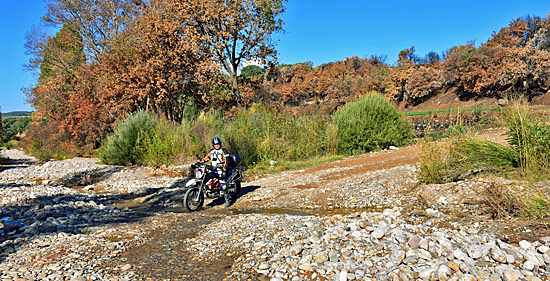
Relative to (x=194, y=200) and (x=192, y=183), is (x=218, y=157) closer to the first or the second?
(x=192, y=183)

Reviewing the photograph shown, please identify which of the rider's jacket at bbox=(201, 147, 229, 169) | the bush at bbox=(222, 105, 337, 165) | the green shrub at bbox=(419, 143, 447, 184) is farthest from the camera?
the bush at bbox=(222, 105, 337, 165)

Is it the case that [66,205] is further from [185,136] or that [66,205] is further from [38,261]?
[185,136]

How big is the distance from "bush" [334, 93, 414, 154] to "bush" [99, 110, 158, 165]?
326 inches

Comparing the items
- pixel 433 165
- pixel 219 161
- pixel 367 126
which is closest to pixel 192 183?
pixel 219 161

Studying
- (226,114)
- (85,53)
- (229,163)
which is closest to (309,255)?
(229,163)

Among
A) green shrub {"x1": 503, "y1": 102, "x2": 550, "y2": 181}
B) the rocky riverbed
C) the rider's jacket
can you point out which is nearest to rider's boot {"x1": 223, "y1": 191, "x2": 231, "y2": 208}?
the rocky riverbed

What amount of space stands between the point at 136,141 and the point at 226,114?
7221 mm

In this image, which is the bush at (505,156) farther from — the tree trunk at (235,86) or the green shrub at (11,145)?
the green shrub at (11,145)

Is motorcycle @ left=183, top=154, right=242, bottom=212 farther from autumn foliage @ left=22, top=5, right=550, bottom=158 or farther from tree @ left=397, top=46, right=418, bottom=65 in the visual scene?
tree @ left=397, top=46, right=418, bottom=65

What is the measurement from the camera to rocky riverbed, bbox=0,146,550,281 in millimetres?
3803

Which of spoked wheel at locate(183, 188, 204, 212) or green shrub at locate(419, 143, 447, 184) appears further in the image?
spoked wheel at locate(183, 188, 204, 212)

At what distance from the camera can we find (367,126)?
584 inches

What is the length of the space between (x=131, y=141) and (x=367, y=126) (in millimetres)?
10373

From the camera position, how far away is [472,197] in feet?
19.2
